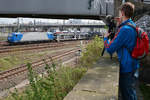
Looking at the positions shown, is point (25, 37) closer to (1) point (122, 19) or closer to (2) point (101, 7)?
(2) point (101, 7)

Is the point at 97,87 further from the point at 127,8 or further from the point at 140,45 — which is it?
the point at 127,8

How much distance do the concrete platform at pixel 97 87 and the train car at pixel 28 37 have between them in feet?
76.2

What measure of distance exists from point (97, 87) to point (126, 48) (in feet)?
2.28

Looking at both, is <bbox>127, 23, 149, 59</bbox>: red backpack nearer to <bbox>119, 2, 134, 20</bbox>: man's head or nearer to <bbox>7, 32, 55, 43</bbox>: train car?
<bbox>119, 2, 134, 20</bbox>: man's head

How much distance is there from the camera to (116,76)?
9.69 ft

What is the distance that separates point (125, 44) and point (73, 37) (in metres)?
33.7

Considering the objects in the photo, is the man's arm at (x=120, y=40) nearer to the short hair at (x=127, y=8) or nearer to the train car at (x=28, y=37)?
the short hair at (x=127, y=8)

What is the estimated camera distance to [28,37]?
26.8 m

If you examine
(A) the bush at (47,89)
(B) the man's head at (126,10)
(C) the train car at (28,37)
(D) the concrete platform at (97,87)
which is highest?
(B) the man's head at (126,10)

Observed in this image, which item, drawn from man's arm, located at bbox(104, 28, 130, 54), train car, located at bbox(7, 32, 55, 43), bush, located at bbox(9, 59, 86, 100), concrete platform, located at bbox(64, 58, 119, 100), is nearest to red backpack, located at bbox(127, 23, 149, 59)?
man's arm, located at bbox(104, 28, 130, 54)

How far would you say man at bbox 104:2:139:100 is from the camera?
224 cm

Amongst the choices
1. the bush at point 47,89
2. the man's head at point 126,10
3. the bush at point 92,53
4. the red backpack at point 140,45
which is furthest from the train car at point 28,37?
the red backpack at point 140,45

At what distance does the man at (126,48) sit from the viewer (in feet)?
7.34

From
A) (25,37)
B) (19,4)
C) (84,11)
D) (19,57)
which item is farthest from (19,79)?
(25,37)
